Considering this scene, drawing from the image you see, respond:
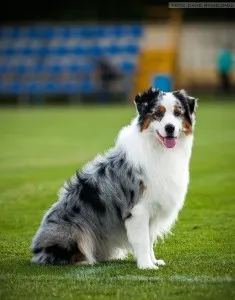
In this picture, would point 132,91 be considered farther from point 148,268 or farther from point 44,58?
point 148,268

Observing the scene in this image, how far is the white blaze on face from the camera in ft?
23.8

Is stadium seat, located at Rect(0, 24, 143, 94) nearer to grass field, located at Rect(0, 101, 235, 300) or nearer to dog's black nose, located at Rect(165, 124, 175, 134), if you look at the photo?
grass field, located at Rect(0, 101, 235, 300)

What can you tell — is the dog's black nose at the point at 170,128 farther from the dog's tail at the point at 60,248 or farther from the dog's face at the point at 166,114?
the dog's tail at the point at 60,248

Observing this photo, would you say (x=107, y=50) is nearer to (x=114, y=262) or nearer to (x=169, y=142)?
(x=114, y=262)

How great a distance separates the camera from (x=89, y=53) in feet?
127

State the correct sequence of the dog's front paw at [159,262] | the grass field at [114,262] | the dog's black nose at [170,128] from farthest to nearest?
the dog's front paw at [159,262] < the dog's black nose at [170,128] < the grass field at [114,262]

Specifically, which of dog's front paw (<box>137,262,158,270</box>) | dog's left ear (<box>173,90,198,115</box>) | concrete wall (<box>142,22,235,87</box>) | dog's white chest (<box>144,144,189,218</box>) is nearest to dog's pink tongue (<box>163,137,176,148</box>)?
dog's white chest (<box>144,144,189,218</box>)

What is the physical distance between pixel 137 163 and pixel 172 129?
46cm

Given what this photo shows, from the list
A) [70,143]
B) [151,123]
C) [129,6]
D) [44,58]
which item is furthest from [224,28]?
[151,123]

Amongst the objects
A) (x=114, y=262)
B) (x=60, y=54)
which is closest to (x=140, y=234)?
(x=114, y=262)

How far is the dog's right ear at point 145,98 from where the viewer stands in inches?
288

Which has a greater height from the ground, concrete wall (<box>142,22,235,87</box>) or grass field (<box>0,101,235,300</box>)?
concrete wall (<box>142,22,235,87</box>)

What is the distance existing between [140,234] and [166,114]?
1073 mm

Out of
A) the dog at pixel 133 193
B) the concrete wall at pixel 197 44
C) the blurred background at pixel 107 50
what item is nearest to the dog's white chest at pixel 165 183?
the dog at pixel 133 193
